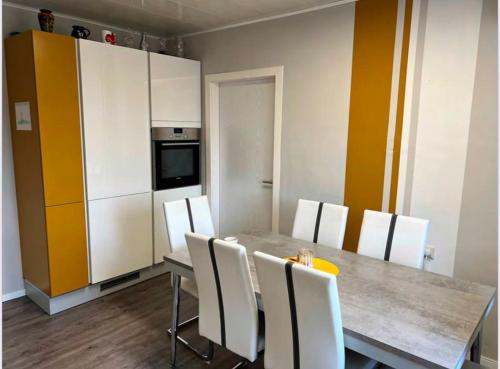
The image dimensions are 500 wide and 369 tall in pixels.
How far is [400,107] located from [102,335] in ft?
8.93

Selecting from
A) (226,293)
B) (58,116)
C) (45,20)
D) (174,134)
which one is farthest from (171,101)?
(226,293)

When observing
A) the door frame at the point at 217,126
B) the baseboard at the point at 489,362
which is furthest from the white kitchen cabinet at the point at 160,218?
the baseboard at the point at 489,362

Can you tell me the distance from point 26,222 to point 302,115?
8.10 feet

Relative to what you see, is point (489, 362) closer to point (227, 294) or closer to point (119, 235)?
point (227, 294)

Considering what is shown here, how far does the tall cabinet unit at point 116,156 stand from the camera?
9.83ft

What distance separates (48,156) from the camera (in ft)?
9.09

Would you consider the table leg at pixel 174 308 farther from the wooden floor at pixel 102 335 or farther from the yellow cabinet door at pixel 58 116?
the yellow cabinet door at pixel 58 116

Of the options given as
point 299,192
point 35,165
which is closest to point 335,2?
point 299,192

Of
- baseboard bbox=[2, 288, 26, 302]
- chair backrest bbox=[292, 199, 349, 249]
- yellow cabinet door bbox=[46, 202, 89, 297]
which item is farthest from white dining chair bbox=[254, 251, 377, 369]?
baseboard bbox=[2, 288, 26, 302]

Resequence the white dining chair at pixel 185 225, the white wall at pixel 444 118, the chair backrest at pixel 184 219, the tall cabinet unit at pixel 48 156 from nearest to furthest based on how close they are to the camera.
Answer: the white wall at pixel 444 118 < the white dining chair at pixel 185 225 < the chair backrest at pixel 184 219 < the tall cabinet unit at pixel 48 156

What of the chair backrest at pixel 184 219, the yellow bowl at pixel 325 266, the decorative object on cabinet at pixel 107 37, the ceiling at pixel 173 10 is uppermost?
the ceiling at pixel 173 10

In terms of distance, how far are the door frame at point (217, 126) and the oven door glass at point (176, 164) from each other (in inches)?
5.4

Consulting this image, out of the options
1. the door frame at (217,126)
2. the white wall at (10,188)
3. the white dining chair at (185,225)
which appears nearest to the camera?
the white dining chair at (185,225)

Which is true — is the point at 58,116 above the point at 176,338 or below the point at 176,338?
above
